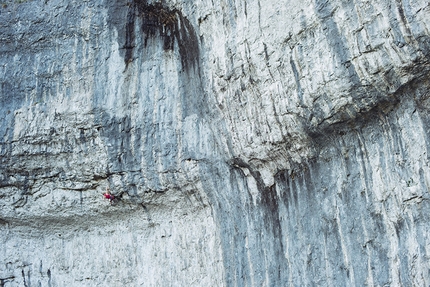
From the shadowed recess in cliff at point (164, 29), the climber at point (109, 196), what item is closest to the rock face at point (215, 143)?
the shadowed recess in cliff at point (164, 29)

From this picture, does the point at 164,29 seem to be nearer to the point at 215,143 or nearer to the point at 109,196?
the point at 215,143

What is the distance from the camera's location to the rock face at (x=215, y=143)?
4.30m

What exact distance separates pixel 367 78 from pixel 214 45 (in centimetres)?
226

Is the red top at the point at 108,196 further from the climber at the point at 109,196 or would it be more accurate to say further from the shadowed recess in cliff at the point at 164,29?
the shadowed recess in cliff at the point at 164,29

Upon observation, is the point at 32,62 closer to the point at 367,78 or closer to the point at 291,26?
the point at 291,26

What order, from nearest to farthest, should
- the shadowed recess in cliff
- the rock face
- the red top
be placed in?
1. the rock face
2. the shadowed recess in cliff
3. the red top

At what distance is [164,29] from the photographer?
21.5 ft

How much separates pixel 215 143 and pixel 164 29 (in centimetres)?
198

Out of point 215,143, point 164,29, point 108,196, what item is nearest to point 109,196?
point 108,196

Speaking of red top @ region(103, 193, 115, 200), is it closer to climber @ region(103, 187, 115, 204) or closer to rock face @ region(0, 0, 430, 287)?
climber @ region(103, 187, 115, 204)

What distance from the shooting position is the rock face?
430cm

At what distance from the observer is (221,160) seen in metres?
6.00

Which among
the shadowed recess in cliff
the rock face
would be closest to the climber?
the rock face

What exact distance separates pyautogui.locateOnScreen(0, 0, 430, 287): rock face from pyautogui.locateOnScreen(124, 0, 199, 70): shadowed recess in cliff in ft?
0.07
